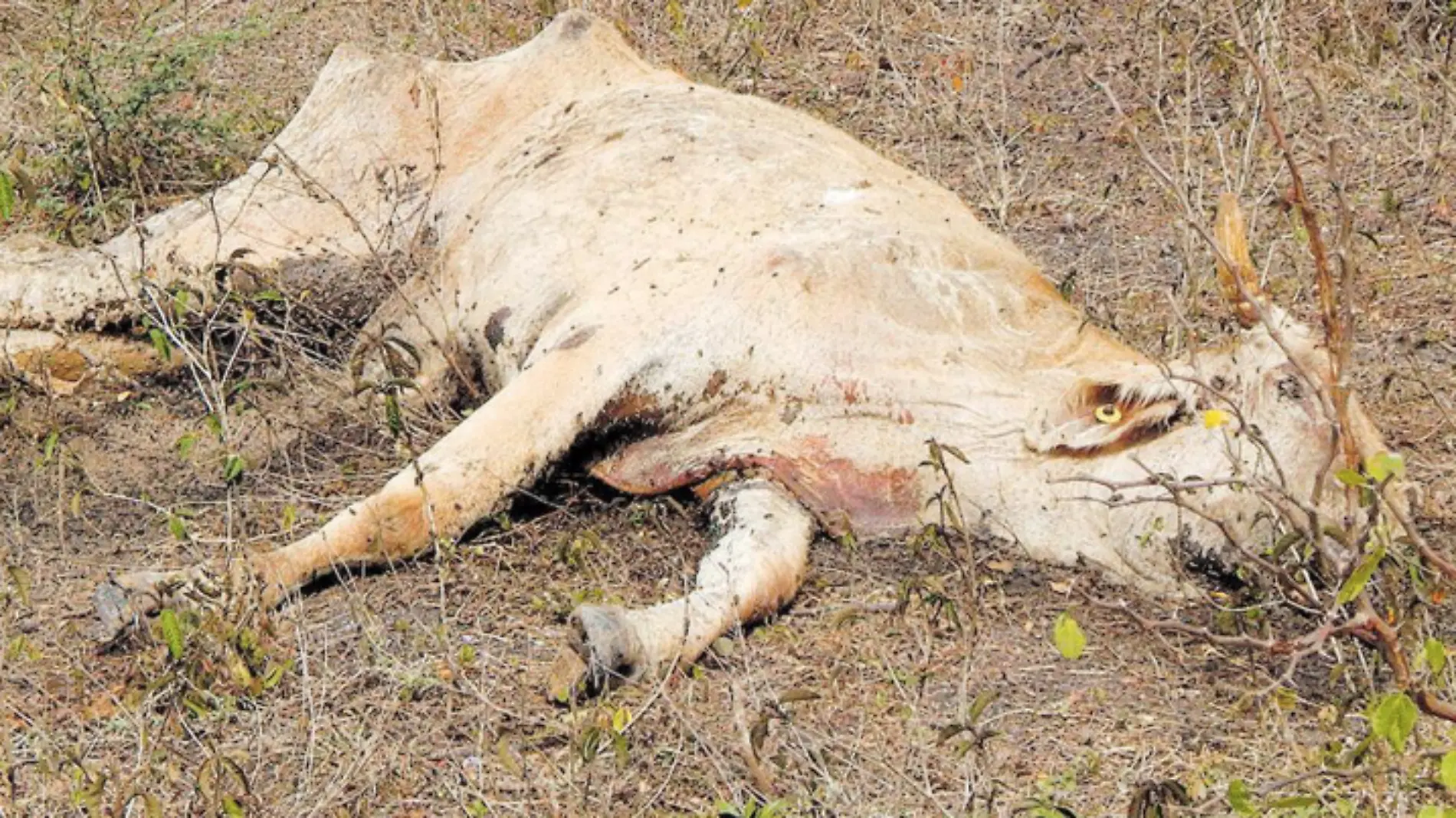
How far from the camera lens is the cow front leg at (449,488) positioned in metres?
4.73

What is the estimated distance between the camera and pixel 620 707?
4137 millimetres

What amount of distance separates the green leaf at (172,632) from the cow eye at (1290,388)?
247 centimetres

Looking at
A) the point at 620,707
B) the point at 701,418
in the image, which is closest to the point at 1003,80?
the point at 701,418

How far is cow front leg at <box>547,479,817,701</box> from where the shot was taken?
4.26m

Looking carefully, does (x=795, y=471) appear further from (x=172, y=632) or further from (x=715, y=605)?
(x=172, y=632)

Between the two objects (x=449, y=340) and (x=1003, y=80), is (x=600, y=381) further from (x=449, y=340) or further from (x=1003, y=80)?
(x=1003, y=80)

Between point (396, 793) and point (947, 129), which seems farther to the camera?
point (947, 129)

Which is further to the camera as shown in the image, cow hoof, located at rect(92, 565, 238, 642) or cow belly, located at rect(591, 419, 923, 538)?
cow belly, located at rect(591, 419, 923, 538)

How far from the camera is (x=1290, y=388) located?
441cm

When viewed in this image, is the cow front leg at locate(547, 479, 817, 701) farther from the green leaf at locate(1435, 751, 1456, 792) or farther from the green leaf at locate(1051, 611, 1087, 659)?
the green leaf at locate(1435, 751, 1456, 792)

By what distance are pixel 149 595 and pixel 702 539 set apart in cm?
140

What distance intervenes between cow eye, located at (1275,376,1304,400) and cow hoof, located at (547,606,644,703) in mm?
1547

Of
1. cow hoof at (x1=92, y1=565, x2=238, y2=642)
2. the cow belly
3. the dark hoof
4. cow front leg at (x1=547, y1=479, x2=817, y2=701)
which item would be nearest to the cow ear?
the cow belly

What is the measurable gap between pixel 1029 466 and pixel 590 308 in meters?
1.36
